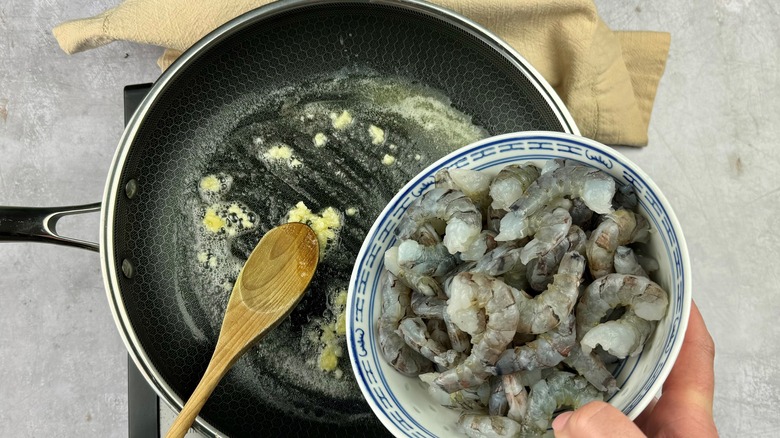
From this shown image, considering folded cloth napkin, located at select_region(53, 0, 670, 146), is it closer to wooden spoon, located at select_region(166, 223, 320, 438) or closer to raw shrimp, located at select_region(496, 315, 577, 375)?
wooden spoon, located at select_region(166, 223, 320, 438)

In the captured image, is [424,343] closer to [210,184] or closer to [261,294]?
[261,294]

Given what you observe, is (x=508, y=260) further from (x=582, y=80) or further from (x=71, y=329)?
(x=71, y=329)

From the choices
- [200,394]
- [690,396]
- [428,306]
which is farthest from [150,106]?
[690,396]

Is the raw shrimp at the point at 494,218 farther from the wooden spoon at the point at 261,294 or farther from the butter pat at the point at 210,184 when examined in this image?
the butter pat at the point at 210,184

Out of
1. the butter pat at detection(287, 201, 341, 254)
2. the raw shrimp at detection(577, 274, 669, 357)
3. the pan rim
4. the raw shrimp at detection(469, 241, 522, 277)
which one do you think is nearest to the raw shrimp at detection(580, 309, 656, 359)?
the raw shrimp at detection(577, 274, 669, 357)

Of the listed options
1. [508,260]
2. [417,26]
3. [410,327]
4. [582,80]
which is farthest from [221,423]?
[582,80]
